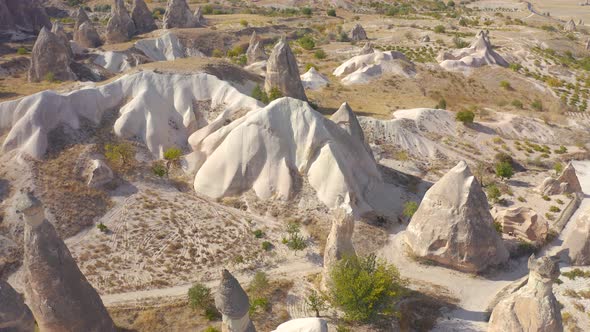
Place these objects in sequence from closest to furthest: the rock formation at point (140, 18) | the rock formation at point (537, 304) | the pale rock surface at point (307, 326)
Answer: the pale rock surface at point (307, 326), the rock formation at point (537, 304), the rock formation at point (140, 18)

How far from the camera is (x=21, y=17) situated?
78.3m

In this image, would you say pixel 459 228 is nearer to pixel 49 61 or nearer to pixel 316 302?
pixel 316 302

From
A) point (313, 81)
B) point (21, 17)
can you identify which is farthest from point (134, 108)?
point (21, 17)

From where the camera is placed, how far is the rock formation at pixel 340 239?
24.4 meters

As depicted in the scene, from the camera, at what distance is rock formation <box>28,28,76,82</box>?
50562mm

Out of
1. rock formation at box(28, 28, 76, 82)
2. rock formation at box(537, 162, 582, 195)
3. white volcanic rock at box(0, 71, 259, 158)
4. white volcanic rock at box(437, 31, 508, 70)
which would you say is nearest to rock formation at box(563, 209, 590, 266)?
rock formation at box(537, 162, 582, 195)

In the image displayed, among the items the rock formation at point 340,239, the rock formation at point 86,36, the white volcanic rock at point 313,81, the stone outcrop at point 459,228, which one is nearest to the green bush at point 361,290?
the rock formation at point 340,239

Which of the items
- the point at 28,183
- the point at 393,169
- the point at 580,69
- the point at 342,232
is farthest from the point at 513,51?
the point at 28,183

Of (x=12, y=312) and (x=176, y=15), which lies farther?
(x=176, y=15)

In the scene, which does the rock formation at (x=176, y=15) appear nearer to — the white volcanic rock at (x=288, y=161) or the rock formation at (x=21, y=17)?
the rock formation at (x=21, y=17)

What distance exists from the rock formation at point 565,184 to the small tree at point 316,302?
2404 centimetres

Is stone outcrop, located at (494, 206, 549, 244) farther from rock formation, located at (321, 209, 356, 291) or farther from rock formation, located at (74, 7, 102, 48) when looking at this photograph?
rock formation, located at (74, 7, 102, 48)

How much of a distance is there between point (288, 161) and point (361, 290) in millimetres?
14080

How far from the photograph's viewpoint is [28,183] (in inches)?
1223
